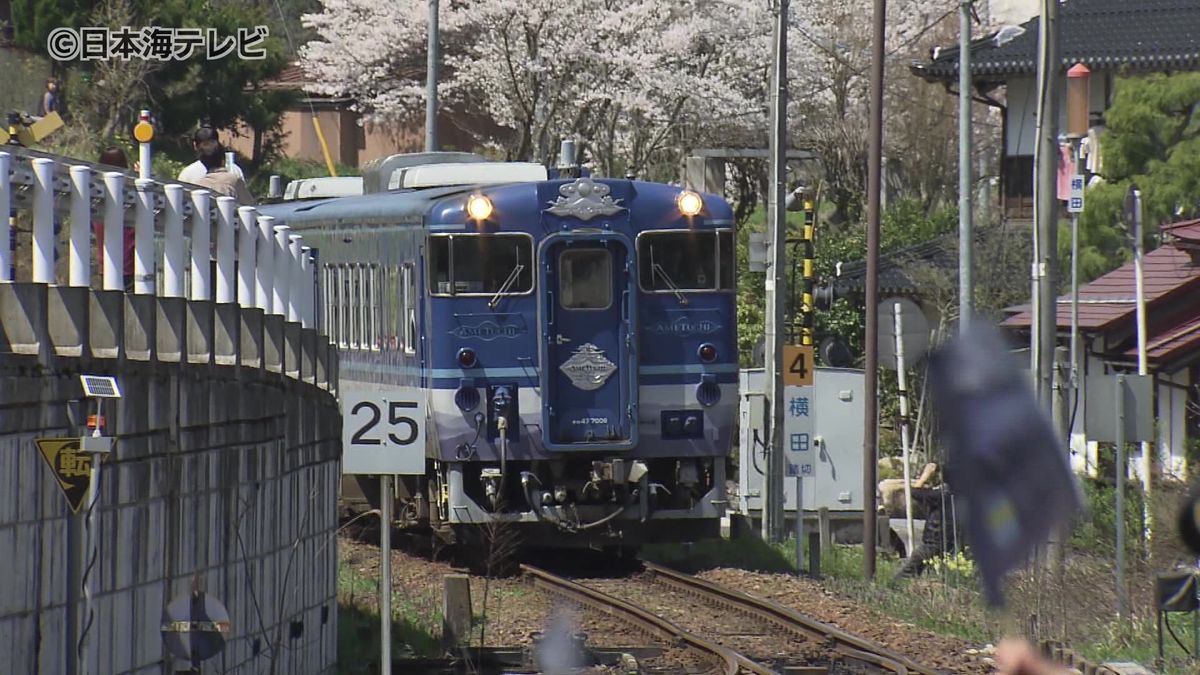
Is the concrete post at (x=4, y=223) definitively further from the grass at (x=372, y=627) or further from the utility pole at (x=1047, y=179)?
the utility pole at (x=1047, y=179)

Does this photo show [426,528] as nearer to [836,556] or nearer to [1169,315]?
[836,556]

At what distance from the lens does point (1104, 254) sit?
980 inches

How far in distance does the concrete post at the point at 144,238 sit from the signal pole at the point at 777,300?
39.3ft

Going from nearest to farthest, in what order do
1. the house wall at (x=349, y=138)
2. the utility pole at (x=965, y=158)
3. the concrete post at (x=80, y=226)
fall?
the concrete post at (x=80, y=226), the utility pole at (x=965, y=158), the house wall at (x=349, y=138)

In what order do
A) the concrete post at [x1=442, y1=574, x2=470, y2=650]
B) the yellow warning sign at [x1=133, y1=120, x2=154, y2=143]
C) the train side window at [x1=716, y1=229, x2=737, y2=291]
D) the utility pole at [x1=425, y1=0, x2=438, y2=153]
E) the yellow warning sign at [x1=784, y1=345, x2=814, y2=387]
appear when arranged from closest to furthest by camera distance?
the yellow warning sign at [x1=133, y1=120, x2=154, y2=143] → the concrete post at [x1=442, y1=574, x2=470, y2=650] → the train side window at [x1=716, y1=229, x2=737, y2=291] → the yellow warning sign at [x1=784, y1=345, x2=814, y2=387] → the utility pole at [x1=425, y1=0, x2=438, y2=153]

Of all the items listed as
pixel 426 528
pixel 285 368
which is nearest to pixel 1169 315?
pixel 426 528

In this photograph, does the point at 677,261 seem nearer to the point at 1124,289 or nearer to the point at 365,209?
the point at 365,209

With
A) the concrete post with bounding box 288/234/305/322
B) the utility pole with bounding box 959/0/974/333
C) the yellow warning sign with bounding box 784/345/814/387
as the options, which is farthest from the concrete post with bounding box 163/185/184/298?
the utility pole with bounding box 959/0/974/333

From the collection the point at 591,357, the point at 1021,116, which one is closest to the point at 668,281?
the point at 591,357

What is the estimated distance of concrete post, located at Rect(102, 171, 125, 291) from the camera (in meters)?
7.26

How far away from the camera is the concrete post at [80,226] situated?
6867mm

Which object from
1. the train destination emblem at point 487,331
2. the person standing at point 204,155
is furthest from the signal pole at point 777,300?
the person standing at point 204,155

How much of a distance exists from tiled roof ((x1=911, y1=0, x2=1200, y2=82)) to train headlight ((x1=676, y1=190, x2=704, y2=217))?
51.2 ft

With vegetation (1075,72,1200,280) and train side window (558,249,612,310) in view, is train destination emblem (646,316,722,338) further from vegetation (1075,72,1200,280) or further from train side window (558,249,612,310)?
vegetation (1075,72,1200,280)
